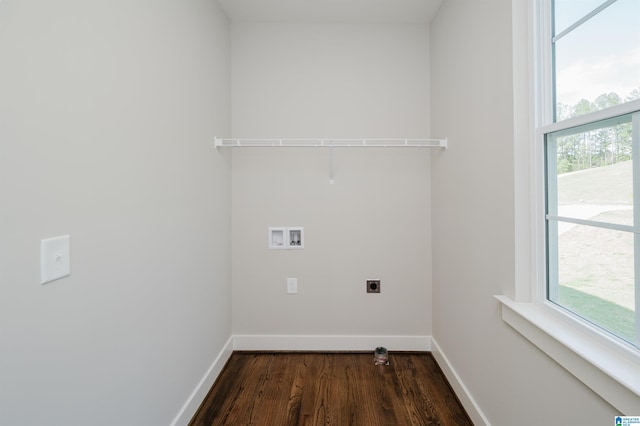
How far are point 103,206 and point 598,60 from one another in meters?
1.73

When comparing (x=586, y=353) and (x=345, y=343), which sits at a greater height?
(x=586, y=353)

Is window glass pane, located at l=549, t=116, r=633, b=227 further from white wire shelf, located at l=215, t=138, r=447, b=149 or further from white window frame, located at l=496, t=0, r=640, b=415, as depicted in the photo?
white wire shelf, located at l=215, t=138, r=447, b=149

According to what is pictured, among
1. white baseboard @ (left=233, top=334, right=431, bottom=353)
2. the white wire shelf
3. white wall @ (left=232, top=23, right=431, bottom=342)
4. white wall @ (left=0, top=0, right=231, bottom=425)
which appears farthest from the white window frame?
white wall @ (left=0, top=0, right=231, bottom=425)

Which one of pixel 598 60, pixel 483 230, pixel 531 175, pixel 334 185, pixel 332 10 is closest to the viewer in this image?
pixel 598 60

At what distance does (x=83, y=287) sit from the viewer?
35.8 inches

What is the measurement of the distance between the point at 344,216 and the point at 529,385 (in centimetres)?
141

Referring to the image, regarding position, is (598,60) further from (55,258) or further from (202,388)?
(202,388)

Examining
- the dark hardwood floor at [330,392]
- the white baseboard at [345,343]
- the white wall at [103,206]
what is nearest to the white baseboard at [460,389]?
the dark hardwood floor at [330,392]

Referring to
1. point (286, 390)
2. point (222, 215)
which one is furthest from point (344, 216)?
point (286, 390)

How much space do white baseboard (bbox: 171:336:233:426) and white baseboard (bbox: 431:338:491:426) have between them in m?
1.51

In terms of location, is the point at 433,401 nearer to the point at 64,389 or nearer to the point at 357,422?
the point at 357,422

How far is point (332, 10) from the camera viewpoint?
2.01 metres

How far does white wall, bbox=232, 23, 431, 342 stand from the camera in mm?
2164

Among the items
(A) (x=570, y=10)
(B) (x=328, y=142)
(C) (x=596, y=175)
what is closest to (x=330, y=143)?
(B) (x=328, y=142)
